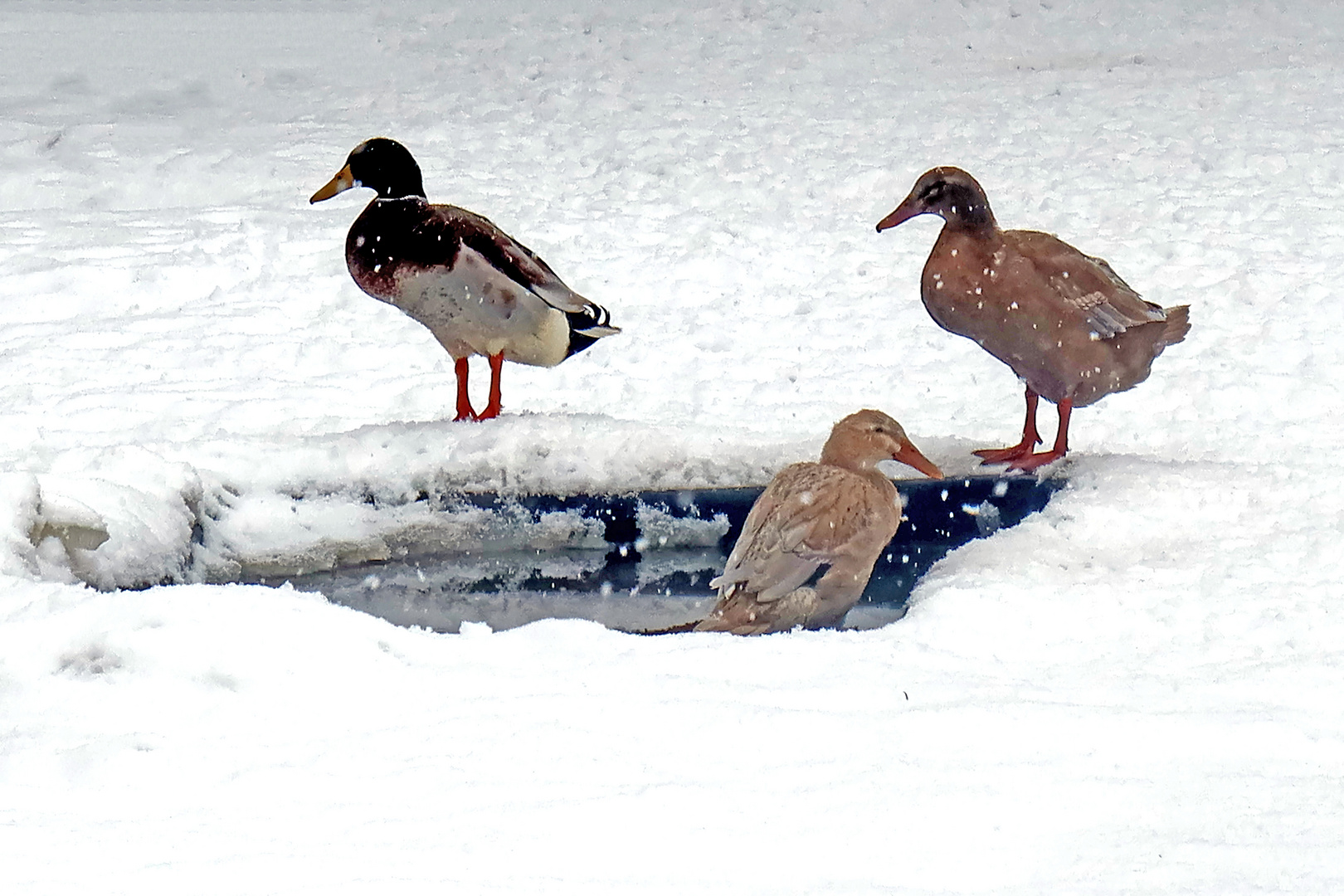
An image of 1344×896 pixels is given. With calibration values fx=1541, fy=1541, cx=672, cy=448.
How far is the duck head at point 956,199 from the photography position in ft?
14.7

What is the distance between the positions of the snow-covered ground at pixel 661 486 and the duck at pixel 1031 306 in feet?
0.78

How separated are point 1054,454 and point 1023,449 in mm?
90

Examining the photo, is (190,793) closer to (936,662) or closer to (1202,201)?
(936,662)

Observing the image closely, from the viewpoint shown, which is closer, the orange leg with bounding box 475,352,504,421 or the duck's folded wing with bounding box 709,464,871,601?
the duck's folded wing with bounding box 709,464,871,601

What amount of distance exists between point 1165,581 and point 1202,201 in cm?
527

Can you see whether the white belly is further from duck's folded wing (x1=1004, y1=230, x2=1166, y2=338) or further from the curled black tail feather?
duck's folded wing (x1=1004, y1=230, x2=1166, y2=338)

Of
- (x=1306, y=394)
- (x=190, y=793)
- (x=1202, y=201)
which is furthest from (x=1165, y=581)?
(x=1202, y=201)

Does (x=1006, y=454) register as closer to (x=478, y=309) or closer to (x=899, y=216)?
(x=899, y=216)

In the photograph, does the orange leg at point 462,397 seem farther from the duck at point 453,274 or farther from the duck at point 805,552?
the duck at point 805,552

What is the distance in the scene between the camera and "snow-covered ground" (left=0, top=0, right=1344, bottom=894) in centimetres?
245

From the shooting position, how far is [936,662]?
10.3 ft

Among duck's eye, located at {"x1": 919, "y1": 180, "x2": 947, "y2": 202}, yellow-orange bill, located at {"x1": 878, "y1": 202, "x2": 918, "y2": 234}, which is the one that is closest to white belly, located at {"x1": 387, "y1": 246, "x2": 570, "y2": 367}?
yellow-orange bill, located at {"x1": 878, "y1": 202, "x2": 918, "y2": 234}

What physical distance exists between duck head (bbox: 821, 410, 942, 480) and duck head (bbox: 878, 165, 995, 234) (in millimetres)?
902

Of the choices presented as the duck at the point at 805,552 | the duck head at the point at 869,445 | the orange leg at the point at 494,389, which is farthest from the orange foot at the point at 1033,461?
the orange leg at the point at 494,389
